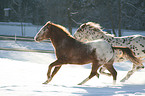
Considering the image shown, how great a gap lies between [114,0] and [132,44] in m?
27.6

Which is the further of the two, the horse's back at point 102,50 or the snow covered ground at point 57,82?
the horse's back at point 102,50

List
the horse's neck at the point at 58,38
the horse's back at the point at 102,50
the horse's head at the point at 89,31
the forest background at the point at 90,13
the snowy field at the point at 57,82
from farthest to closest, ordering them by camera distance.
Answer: the forest background at the point at 90,13 < the horse's head at the point at 89,31 < the horse's neck at the point at 58,38 < the horse's back at the point at 102,50 < the snowy field at the point at 57,82

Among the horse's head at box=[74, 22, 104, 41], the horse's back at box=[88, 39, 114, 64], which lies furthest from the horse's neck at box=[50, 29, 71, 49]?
the horse's head at box=[74, 22, 104, 41]

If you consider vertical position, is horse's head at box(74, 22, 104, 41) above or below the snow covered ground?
above

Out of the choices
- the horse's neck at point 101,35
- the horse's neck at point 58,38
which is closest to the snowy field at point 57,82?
the horse's neck at point 58,38

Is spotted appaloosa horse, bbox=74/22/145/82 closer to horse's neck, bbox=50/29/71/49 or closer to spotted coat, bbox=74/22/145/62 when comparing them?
spotted coat, bbox=74/22/145/62

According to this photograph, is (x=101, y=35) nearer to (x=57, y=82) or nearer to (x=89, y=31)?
(x=89, y=31)

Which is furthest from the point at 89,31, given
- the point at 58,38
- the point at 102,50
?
the point at 102,50

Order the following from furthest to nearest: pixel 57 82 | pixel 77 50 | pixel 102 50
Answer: pixel 57 82
pixel 77 50
pixel 102 50

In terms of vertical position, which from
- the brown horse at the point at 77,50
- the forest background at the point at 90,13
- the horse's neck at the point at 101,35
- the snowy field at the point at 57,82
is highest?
the forest background at the point at 90,13

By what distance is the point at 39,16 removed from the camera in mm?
36938

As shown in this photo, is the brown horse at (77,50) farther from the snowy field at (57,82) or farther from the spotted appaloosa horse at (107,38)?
the spotted appaloosa horse at (107,38)

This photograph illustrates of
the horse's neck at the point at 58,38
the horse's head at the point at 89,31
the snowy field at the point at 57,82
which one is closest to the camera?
the snowy field at the point at 57,82

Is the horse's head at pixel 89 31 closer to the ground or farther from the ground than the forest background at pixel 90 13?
closer to the ground
